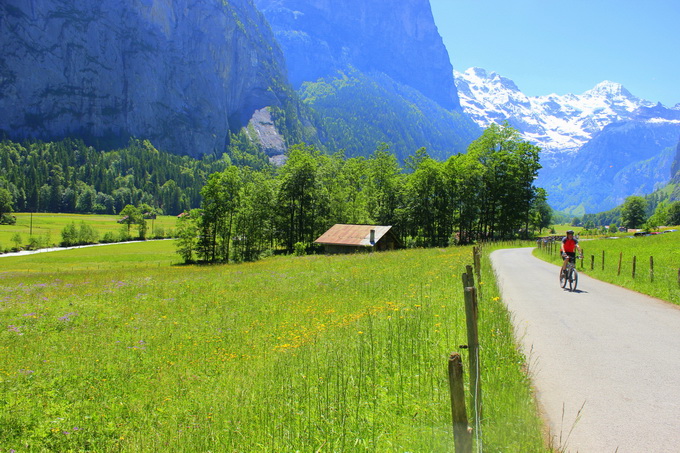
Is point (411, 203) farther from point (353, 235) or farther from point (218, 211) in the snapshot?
point (218, 211)

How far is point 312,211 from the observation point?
62.7 meters

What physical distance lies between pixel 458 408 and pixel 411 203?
6163 cm

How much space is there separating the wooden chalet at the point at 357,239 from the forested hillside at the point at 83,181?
11595 cm

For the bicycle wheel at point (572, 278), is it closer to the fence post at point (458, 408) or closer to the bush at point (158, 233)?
the fence post at point (458, 408)

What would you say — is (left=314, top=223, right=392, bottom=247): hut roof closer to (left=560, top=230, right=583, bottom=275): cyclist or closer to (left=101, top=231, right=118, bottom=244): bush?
(left=560, top=230, right=583, bottom=275): cyclist

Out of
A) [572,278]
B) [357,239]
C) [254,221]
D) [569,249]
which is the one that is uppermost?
[254,221]

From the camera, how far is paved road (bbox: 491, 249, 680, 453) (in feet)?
15.2

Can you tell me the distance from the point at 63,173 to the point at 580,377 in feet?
689

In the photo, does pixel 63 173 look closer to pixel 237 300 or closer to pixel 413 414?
pixel 237 300

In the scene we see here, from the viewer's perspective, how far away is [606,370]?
258 inches

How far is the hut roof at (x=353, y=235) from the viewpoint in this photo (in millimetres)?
47156

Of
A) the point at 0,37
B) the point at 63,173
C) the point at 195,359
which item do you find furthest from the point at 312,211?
the point at 0,37

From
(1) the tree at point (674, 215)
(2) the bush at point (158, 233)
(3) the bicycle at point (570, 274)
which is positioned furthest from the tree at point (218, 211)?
(1) the tree at point (674, 215)

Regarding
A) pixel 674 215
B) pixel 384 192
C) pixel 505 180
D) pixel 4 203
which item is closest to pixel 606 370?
pixel 505 180
